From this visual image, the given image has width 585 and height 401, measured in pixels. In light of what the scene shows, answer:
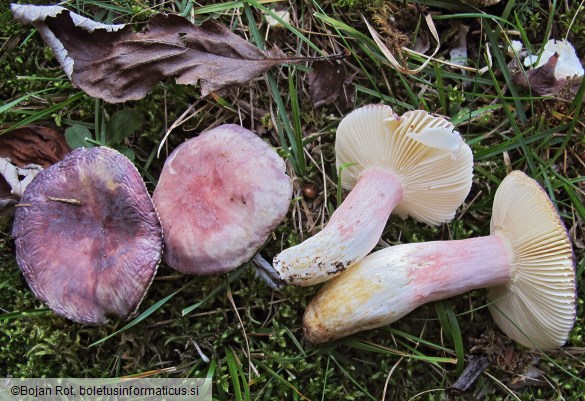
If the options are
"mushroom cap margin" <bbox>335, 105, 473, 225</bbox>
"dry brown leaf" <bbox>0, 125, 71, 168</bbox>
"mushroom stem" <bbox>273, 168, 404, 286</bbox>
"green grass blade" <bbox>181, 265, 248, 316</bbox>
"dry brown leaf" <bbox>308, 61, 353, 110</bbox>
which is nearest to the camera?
"mushroom cap margin" <bbox>335, 105, 473, 225</bbox>

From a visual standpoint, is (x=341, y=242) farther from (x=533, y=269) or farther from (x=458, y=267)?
(x=533, y=269)

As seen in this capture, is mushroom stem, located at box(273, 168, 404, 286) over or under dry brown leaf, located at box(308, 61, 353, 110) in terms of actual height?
under

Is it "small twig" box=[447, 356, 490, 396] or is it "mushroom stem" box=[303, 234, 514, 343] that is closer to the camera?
"mushroom stem" box=[303, 234, 514, 343]

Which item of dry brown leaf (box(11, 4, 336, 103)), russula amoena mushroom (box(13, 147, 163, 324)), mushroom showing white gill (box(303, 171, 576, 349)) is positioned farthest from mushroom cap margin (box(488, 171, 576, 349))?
russula amoena mushroom (box(13, 147, 163, 324))

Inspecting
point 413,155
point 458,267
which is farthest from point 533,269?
point 413,155

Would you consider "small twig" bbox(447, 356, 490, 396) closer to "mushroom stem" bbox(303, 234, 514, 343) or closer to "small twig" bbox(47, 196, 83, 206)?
"mushroom stem" bbox(303, 234, 514, 343)

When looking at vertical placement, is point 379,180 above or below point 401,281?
above
